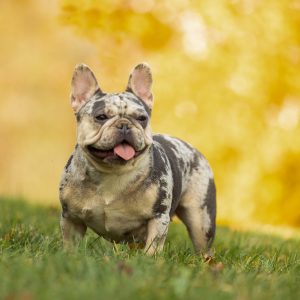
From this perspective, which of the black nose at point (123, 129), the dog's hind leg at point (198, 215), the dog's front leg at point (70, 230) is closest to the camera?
the black nose at point (123, 129)

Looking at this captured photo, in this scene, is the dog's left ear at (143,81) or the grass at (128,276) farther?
the dog's left ear at (143,81)

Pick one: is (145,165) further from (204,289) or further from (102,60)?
(102,60)

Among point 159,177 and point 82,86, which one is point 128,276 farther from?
point 82,86

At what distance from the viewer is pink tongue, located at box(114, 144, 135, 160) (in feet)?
15.5

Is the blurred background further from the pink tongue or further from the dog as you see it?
the pink tongue

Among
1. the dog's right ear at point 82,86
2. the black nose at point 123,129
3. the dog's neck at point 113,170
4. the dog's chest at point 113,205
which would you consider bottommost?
the dog's chest at point 113,205

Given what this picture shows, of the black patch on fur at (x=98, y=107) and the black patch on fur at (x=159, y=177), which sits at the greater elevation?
the black patch on fur at (x=98, y=107)

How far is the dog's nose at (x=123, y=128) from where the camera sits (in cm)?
470

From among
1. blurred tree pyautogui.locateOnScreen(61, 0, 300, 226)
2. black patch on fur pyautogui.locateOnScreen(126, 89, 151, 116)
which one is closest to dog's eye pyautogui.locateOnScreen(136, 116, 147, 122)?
black patch on fur pyautogui.locateOnScreen(126, 89, 151, 116)

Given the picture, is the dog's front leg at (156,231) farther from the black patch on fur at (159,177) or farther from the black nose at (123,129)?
the black nose at (123,129)

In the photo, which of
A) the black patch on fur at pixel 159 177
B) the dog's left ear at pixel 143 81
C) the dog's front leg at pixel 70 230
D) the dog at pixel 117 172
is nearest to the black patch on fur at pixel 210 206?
the dog at pixel 117 172

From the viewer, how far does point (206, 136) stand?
12.0 metres

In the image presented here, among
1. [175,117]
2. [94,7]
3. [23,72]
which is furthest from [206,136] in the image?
[23,72]

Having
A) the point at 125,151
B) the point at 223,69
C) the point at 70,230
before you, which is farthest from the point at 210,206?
the point at 223,69
